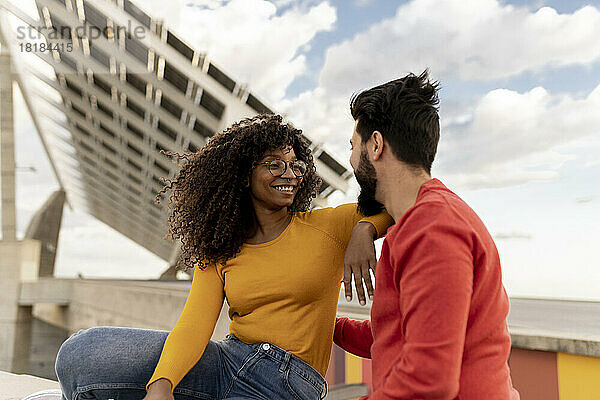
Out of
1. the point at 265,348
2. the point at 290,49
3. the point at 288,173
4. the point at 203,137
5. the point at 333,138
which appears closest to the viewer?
the point at 265,348

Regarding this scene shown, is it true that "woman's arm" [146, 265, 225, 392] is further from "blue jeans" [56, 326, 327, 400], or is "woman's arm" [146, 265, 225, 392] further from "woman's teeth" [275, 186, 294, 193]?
"woman's teeth" [275, 186, 294, 193]

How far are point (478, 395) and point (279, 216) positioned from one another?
107 centimetres

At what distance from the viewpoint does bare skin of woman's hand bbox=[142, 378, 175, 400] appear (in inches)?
70.9

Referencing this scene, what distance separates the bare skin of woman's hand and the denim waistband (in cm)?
31

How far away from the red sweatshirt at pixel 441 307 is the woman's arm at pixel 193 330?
714 millimetres

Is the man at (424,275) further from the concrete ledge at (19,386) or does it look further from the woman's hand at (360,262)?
the concrete ledge at (19,386)

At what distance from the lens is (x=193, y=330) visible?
196 centimetres

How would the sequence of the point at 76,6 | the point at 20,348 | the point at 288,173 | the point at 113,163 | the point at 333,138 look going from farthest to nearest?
the point at 113,163, the point at 20,348, the point at 76,6, the point at 333,138, the point at 288,173

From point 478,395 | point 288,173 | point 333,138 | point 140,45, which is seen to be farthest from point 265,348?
point 140,45

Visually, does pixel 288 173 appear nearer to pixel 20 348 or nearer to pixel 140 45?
pixel 140 45

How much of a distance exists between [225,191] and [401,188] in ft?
2.82

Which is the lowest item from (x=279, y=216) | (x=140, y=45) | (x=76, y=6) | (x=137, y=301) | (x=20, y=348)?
(x=20, y=348)

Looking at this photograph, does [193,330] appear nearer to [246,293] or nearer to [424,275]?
[246,293]

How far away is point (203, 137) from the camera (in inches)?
470
